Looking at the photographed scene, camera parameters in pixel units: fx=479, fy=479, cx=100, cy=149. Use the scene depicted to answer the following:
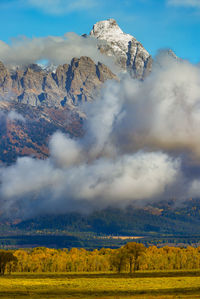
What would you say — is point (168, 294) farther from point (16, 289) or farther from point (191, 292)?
point (16, 289)

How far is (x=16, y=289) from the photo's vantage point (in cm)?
19375

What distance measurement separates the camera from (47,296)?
16925 centimetres

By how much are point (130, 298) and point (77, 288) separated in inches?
1678

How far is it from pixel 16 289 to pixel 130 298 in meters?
55.1

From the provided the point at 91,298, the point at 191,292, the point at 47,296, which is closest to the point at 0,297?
the point at 47,296

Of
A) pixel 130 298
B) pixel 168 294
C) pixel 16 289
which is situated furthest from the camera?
pixel 16 289

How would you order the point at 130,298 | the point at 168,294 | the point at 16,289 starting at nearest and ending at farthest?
the point at 130,298
the point at 168,294
the point at 16,289

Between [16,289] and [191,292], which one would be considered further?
[16,289]

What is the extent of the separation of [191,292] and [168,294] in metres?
9.30

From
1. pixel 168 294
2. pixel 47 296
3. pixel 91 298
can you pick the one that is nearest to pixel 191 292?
pixel 168 294

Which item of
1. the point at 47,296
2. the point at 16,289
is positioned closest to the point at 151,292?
the point at 47,296

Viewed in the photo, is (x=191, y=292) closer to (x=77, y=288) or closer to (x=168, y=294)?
(x=168, y=294)

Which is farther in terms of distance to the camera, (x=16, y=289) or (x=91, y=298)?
(x=16, y=289)

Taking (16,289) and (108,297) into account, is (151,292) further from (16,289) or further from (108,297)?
(16,289)
